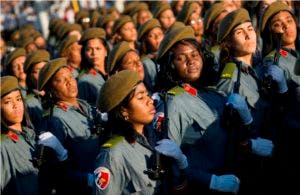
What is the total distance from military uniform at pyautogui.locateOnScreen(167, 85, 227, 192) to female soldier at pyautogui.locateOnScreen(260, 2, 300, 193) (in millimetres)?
1111

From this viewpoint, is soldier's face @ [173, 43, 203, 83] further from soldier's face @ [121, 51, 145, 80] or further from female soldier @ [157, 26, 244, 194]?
soldier's face @ [121, 51, 145, 80]

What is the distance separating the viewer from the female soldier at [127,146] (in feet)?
11.7

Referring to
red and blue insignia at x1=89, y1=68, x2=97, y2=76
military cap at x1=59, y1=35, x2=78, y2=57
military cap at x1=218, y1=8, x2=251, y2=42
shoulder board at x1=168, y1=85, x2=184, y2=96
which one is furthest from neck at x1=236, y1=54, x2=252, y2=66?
military cap at x1=59, y1=35, x2=78, y2=57

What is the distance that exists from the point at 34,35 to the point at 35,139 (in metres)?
7.84

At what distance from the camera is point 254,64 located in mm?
5863

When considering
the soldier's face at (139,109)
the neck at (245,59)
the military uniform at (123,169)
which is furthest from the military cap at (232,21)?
the military uniform at (123,169)

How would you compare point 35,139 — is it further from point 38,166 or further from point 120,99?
point 120,99

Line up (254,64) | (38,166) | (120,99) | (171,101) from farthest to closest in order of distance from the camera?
(254,64) → (38,166) → (171,101) → (120,99)

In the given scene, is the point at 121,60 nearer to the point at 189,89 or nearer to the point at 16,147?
the point at 189,89

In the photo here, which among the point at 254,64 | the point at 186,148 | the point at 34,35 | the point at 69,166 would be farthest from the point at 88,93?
the point at 34,35

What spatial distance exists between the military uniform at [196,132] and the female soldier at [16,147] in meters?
1.41

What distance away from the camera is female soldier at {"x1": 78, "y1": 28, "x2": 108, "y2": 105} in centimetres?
728

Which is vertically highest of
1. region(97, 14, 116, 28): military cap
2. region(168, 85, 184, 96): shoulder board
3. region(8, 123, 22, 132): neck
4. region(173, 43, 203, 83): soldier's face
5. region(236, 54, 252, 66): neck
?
region(173, 43, 203, 83): soldier's face

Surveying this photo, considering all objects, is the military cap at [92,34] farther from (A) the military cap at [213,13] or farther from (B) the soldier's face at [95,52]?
(A) the military cap at [213,13]
